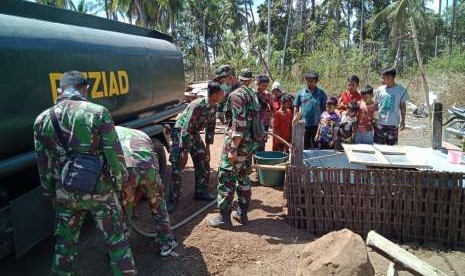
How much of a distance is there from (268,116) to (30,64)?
3999mm

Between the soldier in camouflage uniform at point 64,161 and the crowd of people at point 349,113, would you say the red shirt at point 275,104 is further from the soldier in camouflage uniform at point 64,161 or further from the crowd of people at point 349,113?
the soldier in camouflage uniform at point 64,161

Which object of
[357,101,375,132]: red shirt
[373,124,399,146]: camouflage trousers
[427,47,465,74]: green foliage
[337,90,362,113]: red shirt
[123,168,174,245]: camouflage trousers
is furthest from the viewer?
[427,47,465,74]: green foliage

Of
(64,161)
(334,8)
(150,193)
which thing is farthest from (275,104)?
(334,8)

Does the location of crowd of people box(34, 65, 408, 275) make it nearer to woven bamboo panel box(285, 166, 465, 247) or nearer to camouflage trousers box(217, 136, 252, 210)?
camouflage trousers box(217, 136, 252, 210)

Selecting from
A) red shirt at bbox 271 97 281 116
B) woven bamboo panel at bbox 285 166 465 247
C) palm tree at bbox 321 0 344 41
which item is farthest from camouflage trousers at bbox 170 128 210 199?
palm tree at bbox 321 0 344 41

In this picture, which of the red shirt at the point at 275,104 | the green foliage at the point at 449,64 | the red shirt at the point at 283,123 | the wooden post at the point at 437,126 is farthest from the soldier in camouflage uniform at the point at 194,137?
the green foliage at the point at 449,64

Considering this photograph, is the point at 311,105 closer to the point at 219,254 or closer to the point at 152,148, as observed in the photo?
the point at 219,254

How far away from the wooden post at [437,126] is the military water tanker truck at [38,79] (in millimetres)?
3715

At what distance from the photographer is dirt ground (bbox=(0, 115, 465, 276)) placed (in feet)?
12.0

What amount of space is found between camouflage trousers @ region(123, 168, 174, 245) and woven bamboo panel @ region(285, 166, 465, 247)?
4.45ft

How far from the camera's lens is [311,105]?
6.06 metres

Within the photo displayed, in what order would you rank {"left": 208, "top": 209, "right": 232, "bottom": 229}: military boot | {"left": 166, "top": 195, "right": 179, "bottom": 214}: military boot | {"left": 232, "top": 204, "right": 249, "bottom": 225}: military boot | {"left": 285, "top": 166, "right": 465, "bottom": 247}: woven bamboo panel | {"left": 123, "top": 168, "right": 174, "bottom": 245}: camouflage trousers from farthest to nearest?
{"left": 166, "top": 195, "right": 179, "bottom": 214}: military boot, {"left": 232, "top": 204, "right": 249, "bottom": 225}: military boot, {"left": 208, "top": 209, "right": 232, "bottom": 229}: military boot, {"left": 285, "top": 166, "right": 465, "bottom": 247}: woven bamboo panel, {"left": 123, "top": 168, "right": 174, "bottom": 245}: camouflage trousers

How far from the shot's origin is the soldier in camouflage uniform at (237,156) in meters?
4.21

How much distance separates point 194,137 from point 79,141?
2.51 m
